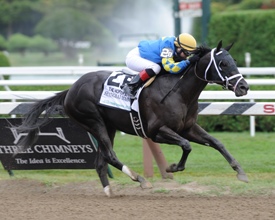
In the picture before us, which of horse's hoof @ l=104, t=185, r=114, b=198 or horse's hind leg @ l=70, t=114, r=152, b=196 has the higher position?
horse's hind leg @ l=70, t=114, r=152, b=196

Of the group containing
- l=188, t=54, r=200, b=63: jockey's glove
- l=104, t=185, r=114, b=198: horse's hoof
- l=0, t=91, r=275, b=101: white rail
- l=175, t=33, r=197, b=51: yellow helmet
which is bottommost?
l=104, t=185, r=114, b=198: horse's hoof

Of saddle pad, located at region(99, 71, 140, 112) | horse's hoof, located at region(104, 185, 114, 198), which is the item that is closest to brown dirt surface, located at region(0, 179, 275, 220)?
horse's hoof, located at region(104, 185, 114, 198)

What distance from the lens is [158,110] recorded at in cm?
716

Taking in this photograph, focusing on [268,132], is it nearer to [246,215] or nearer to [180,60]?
[180,60]

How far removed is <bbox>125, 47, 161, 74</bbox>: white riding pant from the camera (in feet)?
23.7

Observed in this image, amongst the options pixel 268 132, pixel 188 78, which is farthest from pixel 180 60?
pixel 268 132

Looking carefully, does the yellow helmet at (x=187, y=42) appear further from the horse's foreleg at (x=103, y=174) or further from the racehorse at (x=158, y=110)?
the horse's foreleg at (x=103, y=174)

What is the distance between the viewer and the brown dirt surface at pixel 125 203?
6016 millimetres

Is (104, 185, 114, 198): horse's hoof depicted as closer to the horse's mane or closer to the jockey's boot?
the jockey's boot

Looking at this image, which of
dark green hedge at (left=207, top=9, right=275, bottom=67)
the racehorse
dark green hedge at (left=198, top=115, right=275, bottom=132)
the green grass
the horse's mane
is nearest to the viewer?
the racehorse

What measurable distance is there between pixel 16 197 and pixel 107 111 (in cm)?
125

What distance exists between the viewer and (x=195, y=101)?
7199 millimetres

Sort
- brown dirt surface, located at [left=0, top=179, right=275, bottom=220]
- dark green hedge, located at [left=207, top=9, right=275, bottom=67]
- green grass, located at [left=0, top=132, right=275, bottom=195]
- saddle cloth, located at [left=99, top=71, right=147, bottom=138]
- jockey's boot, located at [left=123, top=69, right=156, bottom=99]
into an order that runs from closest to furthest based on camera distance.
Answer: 1. brown dirt surface, located at [left=0, top=179, right=275, bottom=220]
2. jockey's boot, located at [left=123, top=69, right=156, bottom=99]
3. saddle cloth, located at [left=99, top=71, right=147, bottom=138]
4. green grass, located at [left=0, top=132, right=275, bottom=195]
5. dark green hedge, located at [left=207, top=9, right=275, bottom=67]

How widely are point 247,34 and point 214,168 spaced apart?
Result: 9.10m
